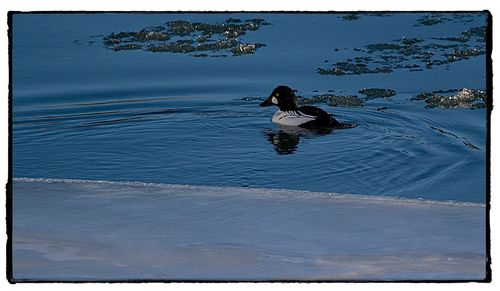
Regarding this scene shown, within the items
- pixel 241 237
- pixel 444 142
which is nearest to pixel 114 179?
pixel 241 237

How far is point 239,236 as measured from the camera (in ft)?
20.4

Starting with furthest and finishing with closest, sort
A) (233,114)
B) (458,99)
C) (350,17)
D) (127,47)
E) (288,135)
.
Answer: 1. (233,114)
2. (288,135)
3. (127,47)
4. (458,99)
5. (350,17)

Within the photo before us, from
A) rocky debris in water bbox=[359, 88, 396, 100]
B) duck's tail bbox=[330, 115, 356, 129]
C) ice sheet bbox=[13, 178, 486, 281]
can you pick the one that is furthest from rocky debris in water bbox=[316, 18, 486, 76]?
ice sheet bbox=[13, 178, 486, 281]

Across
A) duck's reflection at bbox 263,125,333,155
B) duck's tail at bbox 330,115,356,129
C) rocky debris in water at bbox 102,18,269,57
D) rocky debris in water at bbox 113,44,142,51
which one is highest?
rocky debris in water at bbox 102,18,269,57

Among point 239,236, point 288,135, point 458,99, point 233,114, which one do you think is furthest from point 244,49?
point 239,236

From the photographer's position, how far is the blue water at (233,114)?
7.36 m

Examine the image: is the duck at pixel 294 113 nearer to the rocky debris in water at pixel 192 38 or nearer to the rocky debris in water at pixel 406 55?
the rocky debris in water at pixel 406 55

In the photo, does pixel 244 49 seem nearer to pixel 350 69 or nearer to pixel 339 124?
pixel 350 69

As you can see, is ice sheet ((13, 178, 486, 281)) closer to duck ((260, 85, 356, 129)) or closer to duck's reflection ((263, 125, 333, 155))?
duck's reflection ((263, 125, 333, 155))

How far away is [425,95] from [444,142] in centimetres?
50

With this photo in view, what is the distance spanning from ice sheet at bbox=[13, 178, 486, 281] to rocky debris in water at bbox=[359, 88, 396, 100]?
5.98 feet

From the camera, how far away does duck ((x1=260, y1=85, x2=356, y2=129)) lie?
868 centimetres

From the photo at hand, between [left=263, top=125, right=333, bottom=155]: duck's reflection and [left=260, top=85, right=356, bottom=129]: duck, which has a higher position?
[left=260, top=85, right=356, bottom=129]: duck

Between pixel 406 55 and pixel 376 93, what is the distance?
1.36 feet
